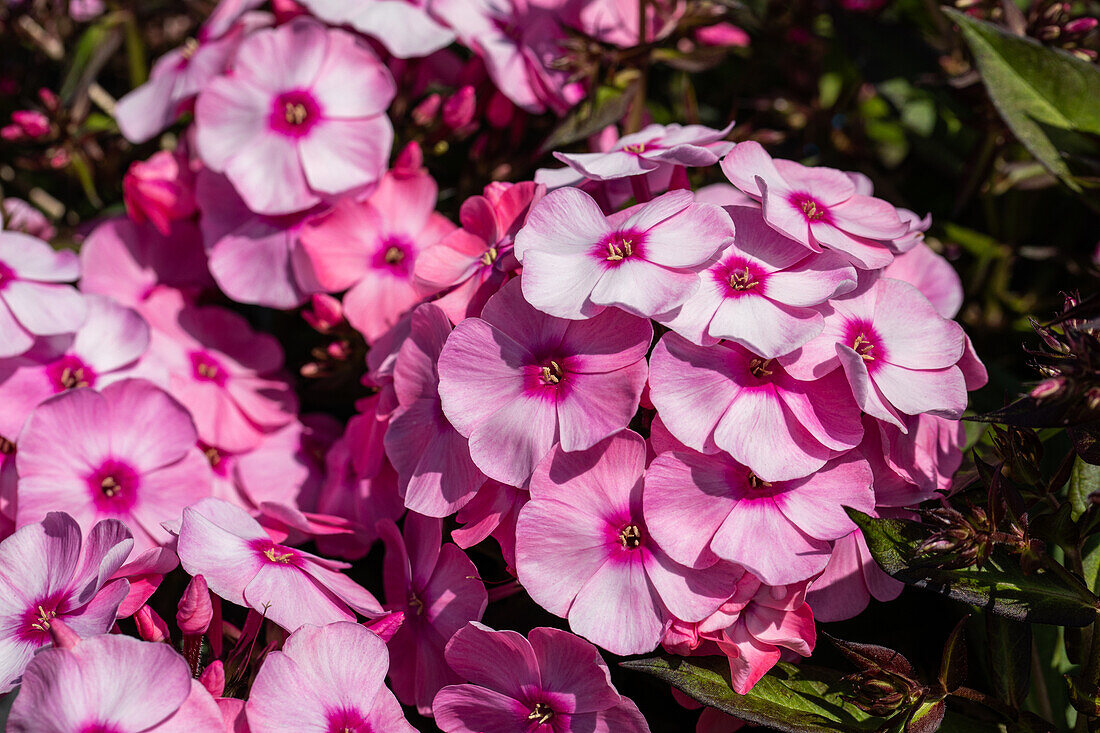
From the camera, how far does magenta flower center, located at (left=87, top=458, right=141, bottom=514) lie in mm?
1426

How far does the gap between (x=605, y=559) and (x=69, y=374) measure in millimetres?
978

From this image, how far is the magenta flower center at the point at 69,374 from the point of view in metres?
1.54

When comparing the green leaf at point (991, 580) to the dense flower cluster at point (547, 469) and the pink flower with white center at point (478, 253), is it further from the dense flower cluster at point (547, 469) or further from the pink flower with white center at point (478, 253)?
the pink flower with white center at point (478, 253)

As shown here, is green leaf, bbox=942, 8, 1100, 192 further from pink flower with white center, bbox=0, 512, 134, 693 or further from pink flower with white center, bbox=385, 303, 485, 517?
pink flower with white center, bbox=0, 512, 134, 693

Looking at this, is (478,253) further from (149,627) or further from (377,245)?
(149,627)

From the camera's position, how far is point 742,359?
3.70 ft

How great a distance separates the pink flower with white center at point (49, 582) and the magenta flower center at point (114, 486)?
0.23 metres

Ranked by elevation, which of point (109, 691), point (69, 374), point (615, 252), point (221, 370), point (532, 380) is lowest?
point (221, 370)

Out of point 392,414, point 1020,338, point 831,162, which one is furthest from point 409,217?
point 1020,338

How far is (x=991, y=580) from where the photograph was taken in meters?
1.13

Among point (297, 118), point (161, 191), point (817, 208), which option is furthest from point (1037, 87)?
point (161, 191)

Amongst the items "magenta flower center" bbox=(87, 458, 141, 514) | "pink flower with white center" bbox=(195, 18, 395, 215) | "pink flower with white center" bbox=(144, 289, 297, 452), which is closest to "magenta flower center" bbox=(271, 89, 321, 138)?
"pink flower with white center" bbox=(195, 18, 395, 215)

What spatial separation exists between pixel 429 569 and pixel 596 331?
40 cm

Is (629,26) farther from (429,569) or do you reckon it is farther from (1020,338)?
(429,569)
